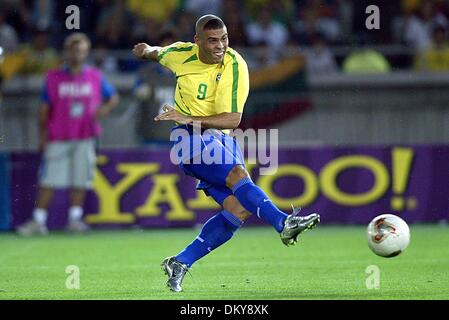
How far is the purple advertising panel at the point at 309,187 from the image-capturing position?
584 inches

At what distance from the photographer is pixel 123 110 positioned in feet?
53.7

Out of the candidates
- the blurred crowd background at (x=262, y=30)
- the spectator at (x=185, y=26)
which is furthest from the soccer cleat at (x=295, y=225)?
the spectator at (x=185, y=26)

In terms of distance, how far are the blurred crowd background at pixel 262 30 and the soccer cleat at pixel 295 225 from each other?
8472 mm

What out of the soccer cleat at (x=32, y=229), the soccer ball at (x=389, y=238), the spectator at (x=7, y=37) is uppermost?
the spectator at (x=7, y=37)

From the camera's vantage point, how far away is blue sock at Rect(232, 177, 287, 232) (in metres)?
8.24

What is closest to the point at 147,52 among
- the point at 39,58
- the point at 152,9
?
the point at 39,58

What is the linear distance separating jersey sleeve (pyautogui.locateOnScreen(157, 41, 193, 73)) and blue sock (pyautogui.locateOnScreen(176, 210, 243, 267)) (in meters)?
1.26

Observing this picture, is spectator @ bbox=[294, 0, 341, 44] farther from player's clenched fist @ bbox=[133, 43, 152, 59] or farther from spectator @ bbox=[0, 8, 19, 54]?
player's clenched fist @ bbox=[133, 43, 152, 59]

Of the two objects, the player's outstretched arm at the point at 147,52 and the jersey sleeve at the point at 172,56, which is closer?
the jersey sleeve at the point at 172,56

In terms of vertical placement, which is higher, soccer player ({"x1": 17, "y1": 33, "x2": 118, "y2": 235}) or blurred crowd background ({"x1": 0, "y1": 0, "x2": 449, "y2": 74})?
blurred crowd background ({"x1": 0, "y1": 0, "x2": 449, "y2": 74})

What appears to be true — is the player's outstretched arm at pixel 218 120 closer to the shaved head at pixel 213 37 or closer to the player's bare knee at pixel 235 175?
the player's bare knee at pixel 235 175

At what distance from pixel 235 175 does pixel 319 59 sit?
28.9 ft

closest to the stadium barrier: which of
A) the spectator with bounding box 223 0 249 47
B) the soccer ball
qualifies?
the spectator with bounding box 223 0 249 47
